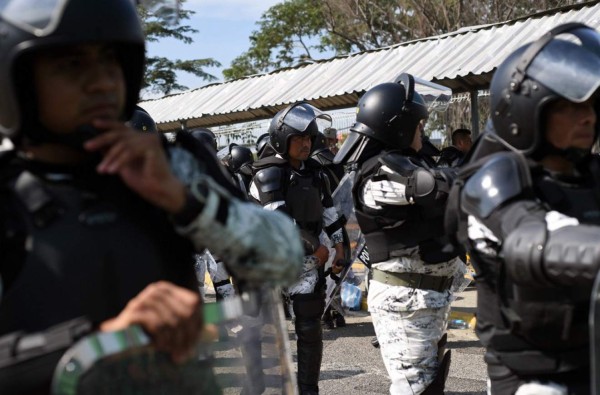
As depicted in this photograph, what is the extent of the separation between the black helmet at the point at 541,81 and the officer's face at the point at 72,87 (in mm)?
1443

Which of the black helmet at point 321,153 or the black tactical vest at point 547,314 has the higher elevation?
the black tactical vest at point 547,314

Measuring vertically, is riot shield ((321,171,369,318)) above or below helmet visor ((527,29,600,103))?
below

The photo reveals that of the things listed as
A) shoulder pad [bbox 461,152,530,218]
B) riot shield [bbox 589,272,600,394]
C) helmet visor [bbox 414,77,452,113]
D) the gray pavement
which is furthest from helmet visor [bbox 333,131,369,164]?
riot shield [bbox 589,272,600,394]

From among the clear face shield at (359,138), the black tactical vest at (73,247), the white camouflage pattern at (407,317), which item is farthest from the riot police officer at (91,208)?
the clear face shield at (359,138)

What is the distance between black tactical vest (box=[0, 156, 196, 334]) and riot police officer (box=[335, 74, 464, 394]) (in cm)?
282

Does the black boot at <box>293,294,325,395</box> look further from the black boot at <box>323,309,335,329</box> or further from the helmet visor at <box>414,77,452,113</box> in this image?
the black boot at <box>323,309,335,329</box>

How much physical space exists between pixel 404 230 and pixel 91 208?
3.08 meters

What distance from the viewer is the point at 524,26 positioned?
1020cm

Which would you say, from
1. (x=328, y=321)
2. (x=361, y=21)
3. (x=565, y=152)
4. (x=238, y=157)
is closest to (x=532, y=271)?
(x=565, y=152)

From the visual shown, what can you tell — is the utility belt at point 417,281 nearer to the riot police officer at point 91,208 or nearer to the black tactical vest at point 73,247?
the riot police officer at point 91,208

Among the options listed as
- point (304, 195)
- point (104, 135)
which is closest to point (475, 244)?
point (104, 135)

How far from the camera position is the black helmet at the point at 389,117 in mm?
4801

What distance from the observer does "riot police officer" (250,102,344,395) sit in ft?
19.3

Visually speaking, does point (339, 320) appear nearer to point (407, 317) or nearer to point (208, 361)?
point (407, 317)
